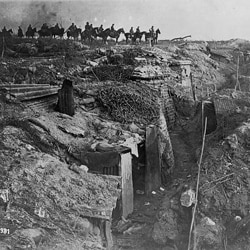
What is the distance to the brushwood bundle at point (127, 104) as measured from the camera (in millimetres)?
9656

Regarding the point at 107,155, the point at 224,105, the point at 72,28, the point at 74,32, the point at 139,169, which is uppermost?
the point at 72,28

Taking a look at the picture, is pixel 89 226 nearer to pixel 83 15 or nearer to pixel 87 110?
pixel 87 110

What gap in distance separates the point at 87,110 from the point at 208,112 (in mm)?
4154

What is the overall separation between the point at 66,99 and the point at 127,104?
1.97 metres

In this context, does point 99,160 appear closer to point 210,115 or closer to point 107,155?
point 107,155

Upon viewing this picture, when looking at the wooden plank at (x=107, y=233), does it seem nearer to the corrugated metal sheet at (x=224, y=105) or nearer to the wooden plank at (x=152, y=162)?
the wooden plank at (x=152, y=162)

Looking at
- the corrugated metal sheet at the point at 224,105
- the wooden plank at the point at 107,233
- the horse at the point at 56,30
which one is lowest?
the wooden plank at the point at 107,233

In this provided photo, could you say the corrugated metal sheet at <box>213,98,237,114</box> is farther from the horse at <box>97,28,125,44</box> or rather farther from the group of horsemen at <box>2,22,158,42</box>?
the horse at <box>97,28,125,44</box>

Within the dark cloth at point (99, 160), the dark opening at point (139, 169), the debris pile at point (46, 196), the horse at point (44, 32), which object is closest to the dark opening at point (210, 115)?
the dark opening at point (139, 169)

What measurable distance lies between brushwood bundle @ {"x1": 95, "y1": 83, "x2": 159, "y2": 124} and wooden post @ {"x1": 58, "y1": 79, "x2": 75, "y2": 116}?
1.31 meters

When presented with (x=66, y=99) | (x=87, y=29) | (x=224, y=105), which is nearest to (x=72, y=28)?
(x=87, y=29)

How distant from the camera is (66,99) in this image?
28.5ft

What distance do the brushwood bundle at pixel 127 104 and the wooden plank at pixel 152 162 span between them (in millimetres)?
694

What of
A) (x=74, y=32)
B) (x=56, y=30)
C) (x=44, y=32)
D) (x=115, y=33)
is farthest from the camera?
(x=115, y=33)
